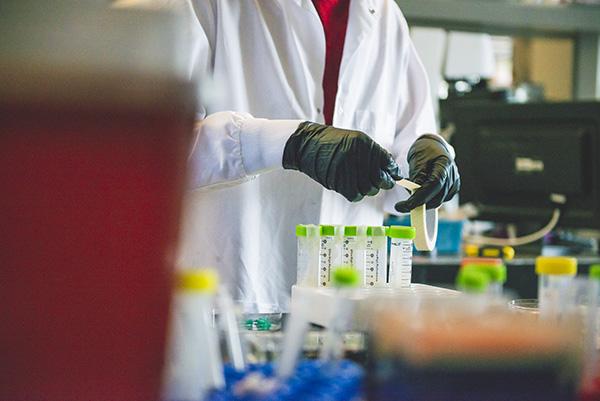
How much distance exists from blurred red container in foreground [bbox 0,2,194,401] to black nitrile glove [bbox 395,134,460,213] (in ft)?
3.73

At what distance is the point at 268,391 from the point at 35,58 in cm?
39

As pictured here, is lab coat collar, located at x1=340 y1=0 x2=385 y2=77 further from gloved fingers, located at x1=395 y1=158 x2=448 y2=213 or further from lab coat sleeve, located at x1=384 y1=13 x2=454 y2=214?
gloved fingers, located at x1=395 y1=158 x2=448 y2=213

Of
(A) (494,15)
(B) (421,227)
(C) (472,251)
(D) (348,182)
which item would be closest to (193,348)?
(D) (348,182)

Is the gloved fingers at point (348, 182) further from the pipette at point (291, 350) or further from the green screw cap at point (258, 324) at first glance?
the pipette at point (291, 350)

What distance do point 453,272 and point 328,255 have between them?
163cm

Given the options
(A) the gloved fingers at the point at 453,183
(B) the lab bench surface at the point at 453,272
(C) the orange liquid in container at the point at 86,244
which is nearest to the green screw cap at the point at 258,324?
(C) the orange liquid in container at the point at 86,244

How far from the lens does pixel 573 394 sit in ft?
3.02

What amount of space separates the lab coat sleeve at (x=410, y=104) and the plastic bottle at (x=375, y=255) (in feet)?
2.32

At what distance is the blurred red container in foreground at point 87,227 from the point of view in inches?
28.2

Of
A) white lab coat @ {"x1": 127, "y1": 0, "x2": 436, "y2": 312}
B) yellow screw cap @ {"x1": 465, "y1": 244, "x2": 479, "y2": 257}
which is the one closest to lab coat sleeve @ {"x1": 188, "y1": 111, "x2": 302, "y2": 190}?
white lab coat @ {"x1": 127, "y1": 0, "x2": 436, "y2": 312}

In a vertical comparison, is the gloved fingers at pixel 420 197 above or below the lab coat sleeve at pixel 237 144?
below

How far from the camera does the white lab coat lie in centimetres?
204

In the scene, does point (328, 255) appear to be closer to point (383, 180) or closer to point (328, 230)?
point (328, 230)

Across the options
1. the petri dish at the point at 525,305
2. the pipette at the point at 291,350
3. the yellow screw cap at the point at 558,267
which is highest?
the yellow screw cap at the point at 558,267
